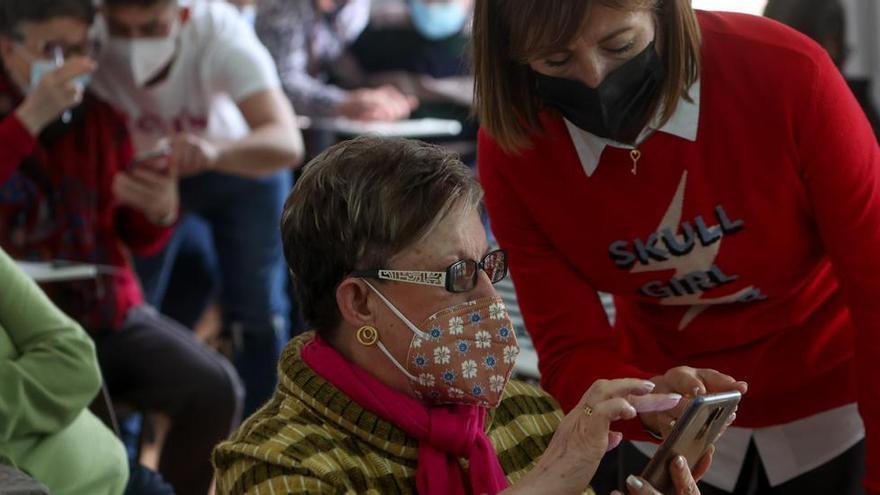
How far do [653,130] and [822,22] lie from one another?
68.8 inches

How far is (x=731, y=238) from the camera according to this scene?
2.09 meters

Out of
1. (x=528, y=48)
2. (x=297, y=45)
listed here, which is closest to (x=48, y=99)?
(x=528, y=48)

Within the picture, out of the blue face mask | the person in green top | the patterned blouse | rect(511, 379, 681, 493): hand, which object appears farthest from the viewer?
the blue face mask

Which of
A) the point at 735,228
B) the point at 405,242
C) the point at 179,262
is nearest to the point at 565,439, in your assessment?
the point at 405,242

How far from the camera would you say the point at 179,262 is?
4.43 meters

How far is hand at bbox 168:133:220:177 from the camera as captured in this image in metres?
3.41

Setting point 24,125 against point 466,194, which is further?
point 24,125

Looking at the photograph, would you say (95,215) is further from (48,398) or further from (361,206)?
(361,206)

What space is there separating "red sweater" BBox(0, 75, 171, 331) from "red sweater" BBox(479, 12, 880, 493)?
1.34 meters

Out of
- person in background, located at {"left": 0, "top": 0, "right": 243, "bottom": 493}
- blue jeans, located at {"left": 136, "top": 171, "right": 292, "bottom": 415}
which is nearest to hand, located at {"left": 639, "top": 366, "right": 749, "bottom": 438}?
person in background, located at {"left": 0, "top": 0, "right": 243, "bottom": 493}

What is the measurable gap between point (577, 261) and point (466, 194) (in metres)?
0.41

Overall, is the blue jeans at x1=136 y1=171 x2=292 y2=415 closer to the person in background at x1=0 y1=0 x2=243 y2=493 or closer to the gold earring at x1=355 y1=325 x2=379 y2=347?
the person in background at x1=0 y1=0 x2=243 y2=493

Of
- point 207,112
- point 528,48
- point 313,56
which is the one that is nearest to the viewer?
point 528,48

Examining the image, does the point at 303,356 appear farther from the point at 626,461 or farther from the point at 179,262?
the point at 179,262
